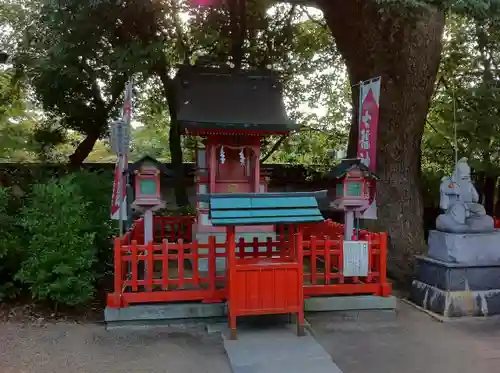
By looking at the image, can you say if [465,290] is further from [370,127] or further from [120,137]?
[120,137]

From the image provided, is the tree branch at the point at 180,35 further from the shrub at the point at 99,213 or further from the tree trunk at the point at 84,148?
the shrub at the point at 99,213

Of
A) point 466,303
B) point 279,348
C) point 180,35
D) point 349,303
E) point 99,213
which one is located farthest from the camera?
point 180,35

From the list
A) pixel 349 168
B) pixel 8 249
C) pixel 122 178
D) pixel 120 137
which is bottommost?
pixel 8 249

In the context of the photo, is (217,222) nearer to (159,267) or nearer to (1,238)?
(1,238)

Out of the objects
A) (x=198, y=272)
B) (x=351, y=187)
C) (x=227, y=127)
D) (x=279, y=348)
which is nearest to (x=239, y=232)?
(x=227, y=127)

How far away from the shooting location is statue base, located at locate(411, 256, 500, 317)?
24.7ft

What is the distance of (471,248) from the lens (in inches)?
303

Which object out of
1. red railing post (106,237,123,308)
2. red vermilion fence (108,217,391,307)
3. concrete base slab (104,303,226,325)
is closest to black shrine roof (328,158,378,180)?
red vermilion fence (108,217,391,307)

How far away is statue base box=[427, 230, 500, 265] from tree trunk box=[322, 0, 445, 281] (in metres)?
2.21

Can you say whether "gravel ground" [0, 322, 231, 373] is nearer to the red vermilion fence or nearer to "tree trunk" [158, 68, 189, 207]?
the red vermilion fence

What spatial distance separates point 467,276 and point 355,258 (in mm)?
1895


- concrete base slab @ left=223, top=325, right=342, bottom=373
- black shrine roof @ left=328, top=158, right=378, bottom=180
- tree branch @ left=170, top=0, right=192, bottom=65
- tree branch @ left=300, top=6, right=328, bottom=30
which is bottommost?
concrete base slab @ left=223, top=325, right=342, bottom=373

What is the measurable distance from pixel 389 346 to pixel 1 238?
609 cm

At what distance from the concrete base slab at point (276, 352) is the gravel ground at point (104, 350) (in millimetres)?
210
